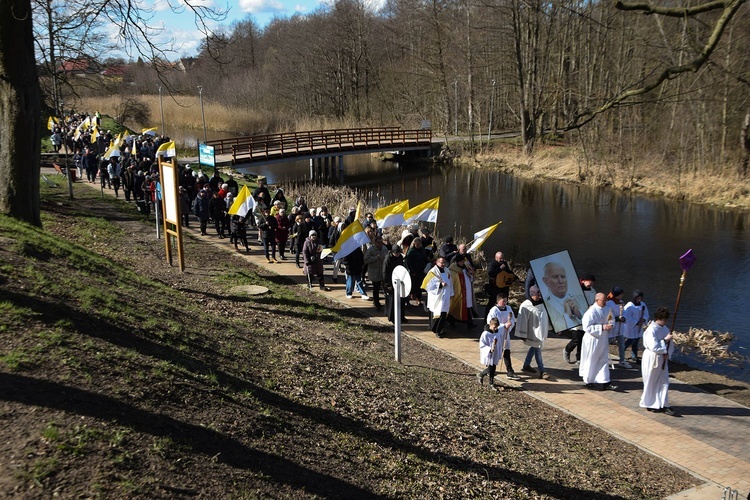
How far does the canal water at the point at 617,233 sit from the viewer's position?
59.4 feet

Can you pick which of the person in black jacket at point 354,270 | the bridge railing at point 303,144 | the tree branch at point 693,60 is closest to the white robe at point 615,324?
the tree branch at point 693,60

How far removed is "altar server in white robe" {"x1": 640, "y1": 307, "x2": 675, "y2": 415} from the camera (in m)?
10.1

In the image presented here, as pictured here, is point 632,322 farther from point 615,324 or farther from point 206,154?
point 206,154

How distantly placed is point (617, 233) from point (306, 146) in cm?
2309

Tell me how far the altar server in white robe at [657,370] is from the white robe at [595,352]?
2.55 ft

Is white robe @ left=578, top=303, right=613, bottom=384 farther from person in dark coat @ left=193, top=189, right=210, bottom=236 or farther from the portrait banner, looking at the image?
person in dark coat @ left=193, top=189, right=210, bottom=236

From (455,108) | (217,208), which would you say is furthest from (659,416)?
(455,108)

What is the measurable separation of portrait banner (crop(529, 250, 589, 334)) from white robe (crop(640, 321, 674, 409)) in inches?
93.9

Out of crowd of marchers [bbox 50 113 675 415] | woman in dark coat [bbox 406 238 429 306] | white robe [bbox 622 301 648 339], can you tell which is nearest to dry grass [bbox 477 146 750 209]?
crowd of marchers [bbox 50 113 675 415]

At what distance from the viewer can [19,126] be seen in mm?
14000

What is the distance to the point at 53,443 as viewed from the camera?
5.44 meters

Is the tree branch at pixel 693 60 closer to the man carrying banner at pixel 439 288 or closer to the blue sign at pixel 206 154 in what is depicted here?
the man carrying banner at pixel 439 288

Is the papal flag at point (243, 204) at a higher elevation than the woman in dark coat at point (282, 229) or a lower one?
higher

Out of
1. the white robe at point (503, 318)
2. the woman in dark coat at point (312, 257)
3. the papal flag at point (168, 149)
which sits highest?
the papal flag at point (168, 149)
